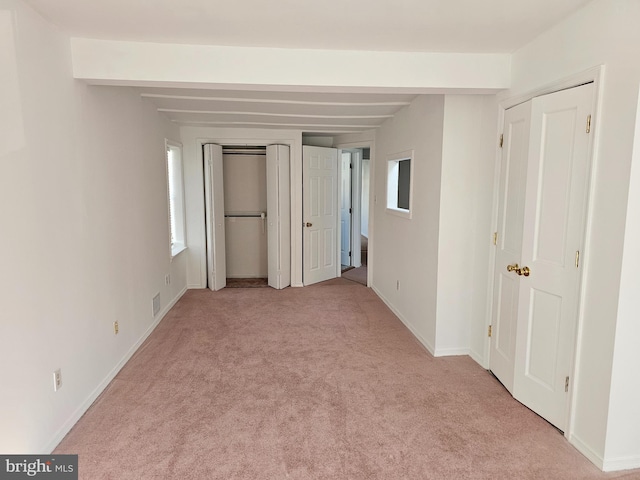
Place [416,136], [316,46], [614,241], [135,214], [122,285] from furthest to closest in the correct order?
[416,136], [135,214], [122,285], [316,46], [614,241]

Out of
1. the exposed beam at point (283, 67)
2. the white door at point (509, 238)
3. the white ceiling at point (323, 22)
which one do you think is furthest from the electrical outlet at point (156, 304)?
the white door at point (509, 238)

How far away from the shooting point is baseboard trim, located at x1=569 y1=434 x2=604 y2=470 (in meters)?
2.12

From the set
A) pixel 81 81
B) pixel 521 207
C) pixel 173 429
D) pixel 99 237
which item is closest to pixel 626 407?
pixel 521 207

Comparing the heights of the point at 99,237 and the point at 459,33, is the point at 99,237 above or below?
below

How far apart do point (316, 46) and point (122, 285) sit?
2.31 meters

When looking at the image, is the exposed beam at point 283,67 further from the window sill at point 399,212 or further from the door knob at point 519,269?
the window sill at point 399,212

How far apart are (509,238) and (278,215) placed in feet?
11.0

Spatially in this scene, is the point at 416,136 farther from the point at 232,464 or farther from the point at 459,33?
the point at 232,464

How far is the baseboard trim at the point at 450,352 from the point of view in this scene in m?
3.53

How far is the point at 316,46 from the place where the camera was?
103 inches

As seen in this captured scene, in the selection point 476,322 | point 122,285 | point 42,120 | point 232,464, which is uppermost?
point 42,120

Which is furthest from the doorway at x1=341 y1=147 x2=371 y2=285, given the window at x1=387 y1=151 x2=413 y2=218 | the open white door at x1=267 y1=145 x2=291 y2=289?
the window at x1=387 y1=151 x2=413 y2=218

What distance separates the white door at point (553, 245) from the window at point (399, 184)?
177 centimetres

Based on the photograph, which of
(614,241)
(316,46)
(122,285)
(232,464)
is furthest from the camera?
(122,285)
